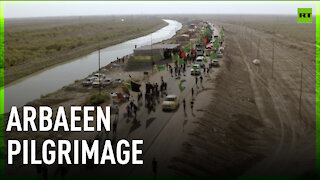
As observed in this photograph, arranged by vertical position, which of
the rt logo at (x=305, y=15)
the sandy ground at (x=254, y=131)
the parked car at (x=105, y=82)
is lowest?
the sandy ground at (x=254, y=131)

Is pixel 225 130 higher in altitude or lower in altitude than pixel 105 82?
lower

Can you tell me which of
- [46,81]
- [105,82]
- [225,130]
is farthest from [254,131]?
[46,81]

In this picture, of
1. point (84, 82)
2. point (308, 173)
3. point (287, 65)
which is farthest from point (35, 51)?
point (308, 173)

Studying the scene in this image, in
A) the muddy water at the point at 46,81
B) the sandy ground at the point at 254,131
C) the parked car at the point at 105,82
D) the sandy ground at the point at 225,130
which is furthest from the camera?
the parked car at the point at 105,82

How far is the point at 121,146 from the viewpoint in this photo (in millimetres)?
21031

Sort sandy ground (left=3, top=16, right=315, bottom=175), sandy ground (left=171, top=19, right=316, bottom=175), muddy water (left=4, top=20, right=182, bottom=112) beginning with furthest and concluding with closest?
muddy water (left=4, top=20, right=182, bottom=112), sandy ground (left=171, top=19, right=316, bottom=175), sandy ground (left=3, top=16, right=315, bottom=175)

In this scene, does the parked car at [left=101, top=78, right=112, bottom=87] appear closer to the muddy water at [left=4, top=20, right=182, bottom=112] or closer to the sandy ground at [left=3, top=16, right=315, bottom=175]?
the sandy ground at [left=3, top=16, right=315, bottom=175]

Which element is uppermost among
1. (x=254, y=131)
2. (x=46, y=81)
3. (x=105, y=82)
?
(x=105, y=82)

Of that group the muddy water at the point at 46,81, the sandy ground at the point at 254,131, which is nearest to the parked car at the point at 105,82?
the muddy water at the point at 46,81

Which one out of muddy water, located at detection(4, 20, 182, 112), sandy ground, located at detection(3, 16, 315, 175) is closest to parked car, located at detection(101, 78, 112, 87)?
sandy ground, located at detection(3, 16, 315, 175)

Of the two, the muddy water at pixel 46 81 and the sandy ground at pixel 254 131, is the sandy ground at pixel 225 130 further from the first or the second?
the muddy water at pixel 46 81

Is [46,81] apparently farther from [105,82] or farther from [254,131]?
[254,131]

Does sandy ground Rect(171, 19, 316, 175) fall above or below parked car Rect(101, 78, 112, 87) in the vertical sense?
below

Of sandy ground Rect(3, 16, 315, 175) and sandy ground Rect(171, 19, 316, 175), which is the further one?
sandy ground Rect(171, 19, 316, 175)
